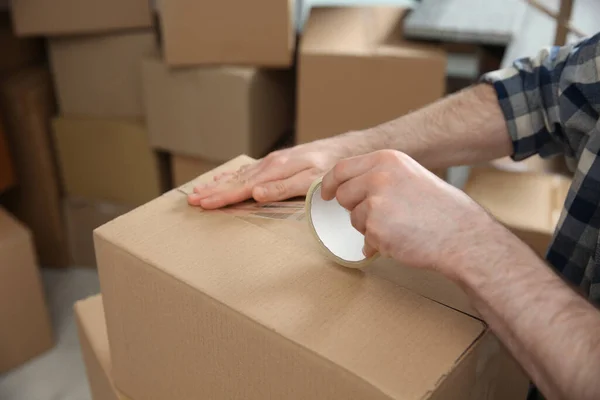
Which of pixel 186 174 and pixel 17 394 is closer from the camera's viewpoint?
pixel 17 394

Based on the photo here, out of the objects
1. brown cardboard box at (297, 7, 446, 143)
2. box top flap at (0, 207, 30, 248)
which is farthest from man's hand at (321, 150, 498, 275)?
box top flap at (0, 207, 30, 248)

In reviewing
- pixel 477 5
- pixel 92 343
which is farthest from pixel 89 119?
pixel 477 5

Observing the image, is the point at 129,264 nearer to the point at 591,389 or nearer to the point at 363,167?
the point at 363,167

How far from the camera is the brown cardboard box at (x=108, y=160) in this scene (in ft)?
5.77

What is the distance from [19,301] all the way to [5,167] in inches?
16.6

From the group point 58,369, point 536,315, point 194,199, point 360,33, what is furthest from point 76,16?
point 536,315

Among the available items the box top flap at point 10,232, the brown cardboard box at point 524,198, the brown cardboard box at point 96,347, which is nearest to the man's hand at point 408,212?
the brown cardboard box at point 96,347

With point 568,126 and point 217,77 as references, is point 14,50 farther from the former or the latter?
point 568,126

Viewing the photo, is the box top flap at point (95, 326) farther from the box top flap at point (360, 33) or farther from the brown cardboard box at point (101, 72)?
the brown cardboard box at point (101, 72)

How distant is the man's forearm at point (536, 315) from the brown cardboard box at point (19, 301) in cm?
131

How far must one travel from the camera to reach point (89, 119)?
1783mm

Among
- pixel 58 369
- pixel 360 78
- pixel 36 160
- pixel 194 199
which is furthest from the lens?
pixel 36 160

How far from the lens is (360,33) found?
4.85 ft

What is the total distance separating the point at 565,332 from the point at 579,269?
30cm
